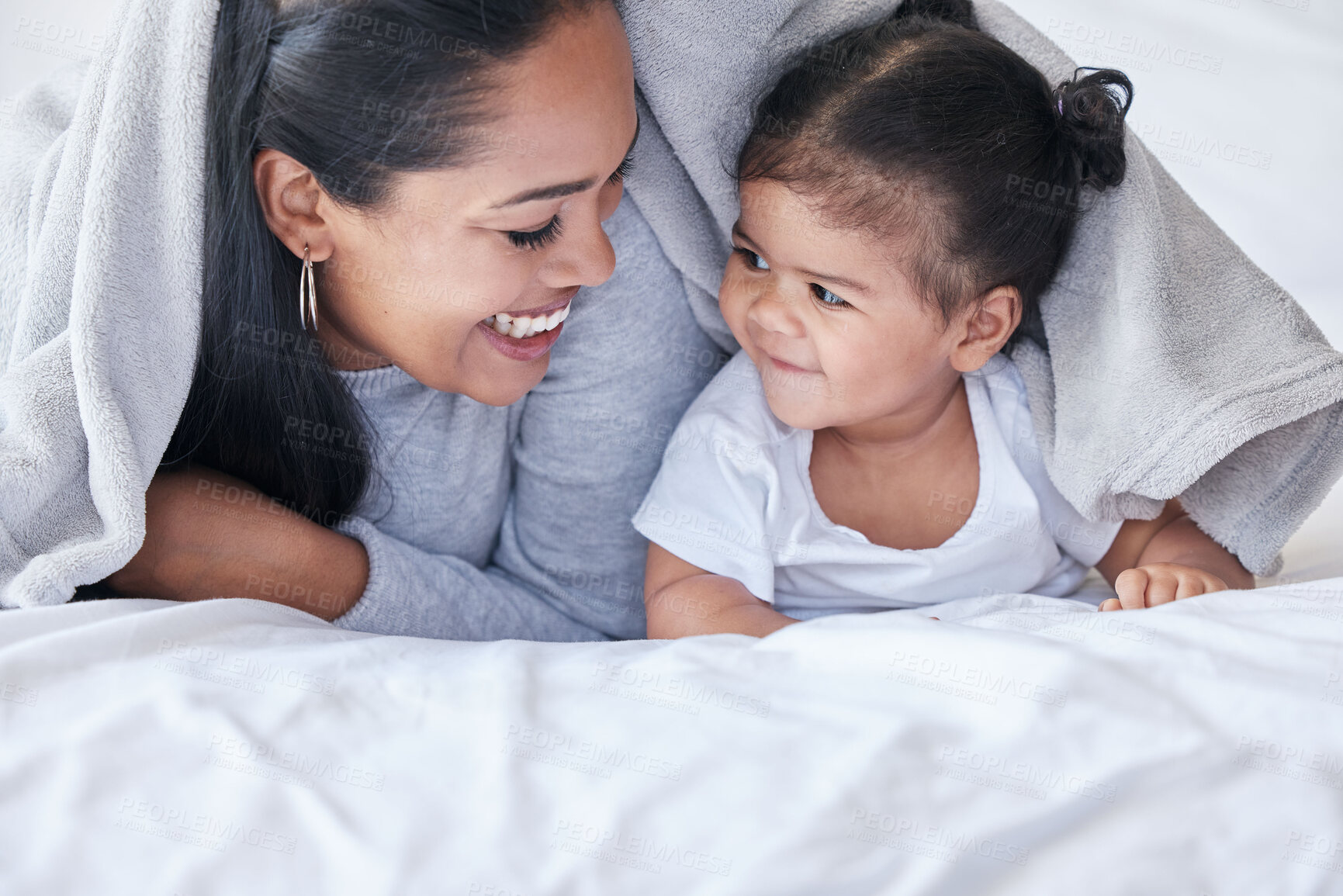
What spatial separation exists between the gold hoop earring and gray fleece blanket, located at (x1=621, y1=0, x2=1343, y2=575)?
13.7 inches

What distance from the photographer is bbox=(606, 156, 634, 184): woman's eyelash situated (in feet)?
3.08

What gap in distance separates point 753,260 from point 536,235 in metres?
0.29

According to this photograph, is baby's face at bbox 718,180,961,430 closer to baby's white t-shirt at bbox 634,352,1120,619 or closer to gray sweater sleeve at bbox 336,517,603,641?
baby's white t-shirt at bbox 634,352,1120,619

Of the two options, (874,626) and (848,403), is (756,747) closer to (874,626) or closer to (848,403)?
(874,626)

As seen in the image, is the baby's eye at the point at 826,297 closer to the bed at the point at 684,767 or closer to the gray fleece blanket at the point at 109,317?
the bed at the point at 684,767

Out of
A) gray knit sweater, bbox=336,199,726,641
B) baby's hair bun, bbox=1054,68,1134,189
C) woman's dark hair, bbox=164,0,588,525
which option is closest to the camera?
woman's dark hair, bbox=164,0,588,525

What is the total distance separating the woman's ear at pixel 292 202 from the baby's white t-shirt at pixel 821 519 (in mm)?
450

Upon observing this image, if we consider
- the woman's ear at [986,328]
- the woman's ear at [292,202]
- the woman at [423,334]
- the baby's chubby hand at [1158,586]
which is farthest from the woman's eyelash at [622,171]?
the baby's chubby hand at [1158,586]

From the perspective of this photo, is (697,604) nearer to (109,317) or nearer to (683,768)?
(683,768)

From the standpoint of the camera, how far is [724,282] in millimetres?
1088

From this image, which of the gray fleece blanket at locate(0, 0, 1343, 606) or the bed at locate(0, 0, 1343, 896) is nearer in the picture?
the bed at locate(0, 0, 1343, 896)

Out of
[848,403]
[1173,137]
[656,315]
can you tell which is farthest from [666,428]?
[1173,137]

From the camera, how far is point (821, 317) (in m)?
1.02

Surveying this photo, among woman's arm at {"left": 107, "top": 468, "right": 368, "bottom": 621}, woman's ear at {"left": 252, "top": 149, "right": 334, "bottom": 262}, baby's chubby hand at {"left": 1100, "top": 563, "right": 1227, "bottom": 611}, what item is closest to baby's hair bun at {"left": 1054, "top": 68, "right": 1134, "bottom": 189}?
baby's chubby hand at {"left": 1100, "top": 563, "right": 1227, "bottom": 611}
